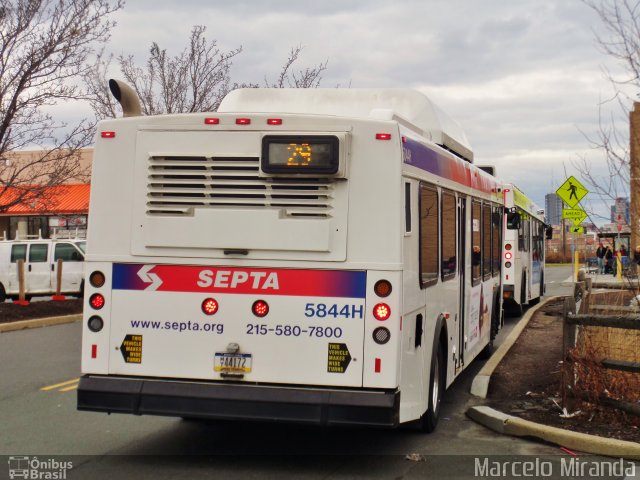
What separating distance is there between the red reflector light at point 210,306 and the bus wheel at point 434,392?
228cm

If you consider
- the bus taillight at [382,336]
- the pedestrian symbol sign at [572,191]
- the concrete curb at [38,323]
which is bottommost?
the concrete curb at [38,323]

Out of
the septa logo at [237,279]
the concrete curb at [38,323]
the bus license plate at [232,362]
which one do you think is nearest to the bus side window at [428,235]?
the septa logo at [237,279]

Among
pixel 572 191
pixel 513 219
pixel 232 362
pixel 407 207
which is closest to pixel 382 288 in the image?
pixel 407 207

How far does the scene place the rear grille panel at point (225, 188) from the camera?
22.4ft

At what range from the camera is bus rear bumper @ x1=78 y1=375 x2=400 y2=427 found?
6.51m

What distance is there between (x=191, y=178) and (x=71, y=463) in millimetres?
2520

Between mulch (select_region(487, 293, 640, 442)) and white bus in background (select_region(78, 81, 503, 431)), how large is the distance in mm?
2032

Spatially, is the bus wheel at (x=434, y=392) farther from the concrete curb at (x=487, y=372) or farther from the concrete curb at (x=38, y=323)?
the concrete curb at (x=38, y=323)

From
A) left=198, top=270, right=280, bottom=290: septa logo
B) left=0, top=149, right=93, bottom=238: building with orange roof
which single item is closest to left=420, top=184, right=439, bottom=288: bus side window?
left=198, top=270, right=280, bottom=290: septa logo

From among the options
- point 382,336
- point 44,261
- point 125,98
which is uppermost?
point 125,98

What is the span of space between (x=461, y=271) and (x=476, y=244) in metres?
1.36

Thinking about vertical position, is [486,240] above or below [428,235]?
above

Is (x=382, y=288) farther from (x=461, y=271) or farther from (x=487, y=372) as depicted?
(x=487, y=372)

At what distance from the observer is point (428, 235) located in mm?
7906
